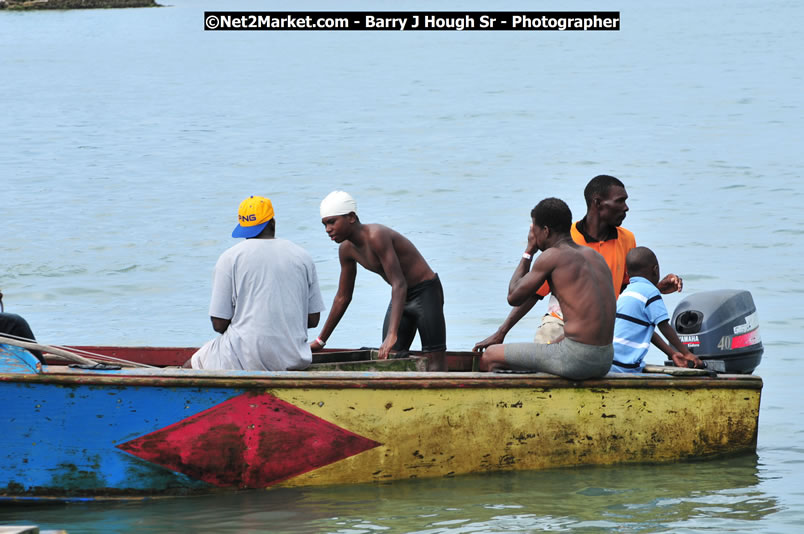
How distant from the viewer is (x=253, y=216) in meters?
6.18

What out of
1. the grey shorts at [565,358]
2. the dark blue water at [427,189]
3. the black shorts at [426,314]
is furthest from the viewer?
the black shorts at [426,314]

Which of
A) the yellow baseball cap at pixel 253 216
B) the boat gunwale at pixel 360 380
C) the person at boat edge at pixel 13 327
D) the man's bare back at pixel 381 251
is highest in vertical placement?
the yellow baseball cap at pixel 253 216

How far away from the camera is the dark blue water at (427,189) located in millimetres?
6527

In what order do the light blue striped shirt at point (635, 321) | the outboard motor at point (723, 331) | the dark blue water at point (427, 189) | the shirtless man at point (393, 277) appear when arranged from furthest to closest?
1. the outboard motor at point (723, 331)
2. the shirtless man at point (393, 277)
3. the light blue striped shirt at point (635, 321)
4. the dark blue water at point (427, 189)

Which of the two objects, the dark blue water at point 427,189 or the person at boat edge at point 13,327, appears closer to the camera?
the person at boat edge at point 13,327

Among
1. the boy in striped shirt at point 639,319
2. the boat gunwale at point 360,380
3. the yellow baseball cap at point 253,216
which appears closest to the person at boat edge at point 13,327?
A: the boat gunwale at point 360,380

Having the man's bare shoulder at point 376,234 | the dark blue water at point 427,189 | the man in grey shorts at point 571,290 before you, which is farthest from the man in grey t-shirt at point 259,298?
the man in grey shorts at point 571,290

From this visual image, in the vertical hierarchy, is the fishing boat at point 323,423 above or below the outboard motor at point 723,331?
below

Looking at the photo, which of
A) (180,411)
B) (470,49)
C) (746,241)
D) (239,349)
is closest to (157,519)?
(180,411)

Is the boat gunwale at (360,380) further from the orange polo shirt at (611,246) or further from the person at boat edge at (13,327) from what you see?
the orange polo shirt at (611,246)

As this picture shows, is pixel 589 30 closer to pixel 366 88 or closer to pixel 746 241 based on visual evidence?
pixel 366 88

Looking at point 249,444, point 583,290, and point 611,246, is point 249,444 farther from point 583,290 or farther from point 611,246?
point 611,246

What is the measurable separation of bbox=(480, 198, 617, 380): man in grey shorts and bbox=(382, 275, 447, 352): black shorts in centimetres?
96

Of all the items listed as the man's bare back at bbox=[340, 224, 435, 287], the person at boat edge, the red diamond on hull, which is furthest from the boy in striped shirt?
the person at boat edge
